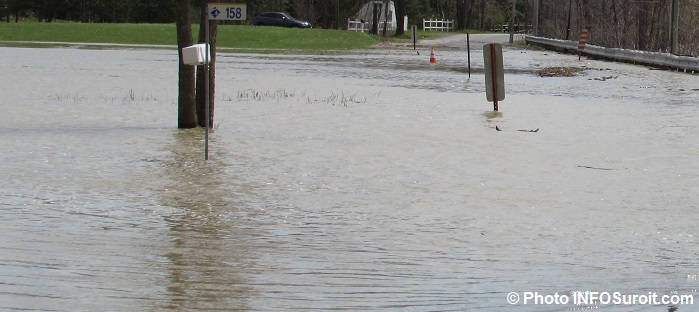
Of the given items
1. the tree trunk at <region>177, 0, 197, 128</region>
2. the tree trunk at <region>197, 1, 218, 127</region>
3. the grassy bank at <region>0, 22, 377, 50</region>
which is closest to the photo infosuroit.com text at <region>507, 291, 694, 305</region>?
the tree trunk at <region>197, 1, 218, 127</region>

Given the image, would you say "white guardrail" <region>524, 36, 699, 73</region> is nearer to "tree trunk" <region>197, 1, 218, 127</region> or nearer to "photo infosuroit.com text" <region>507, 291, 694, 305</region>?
"tree trunk" <region>197, 1, 218, 127</region>

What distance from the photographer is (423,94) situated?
88.1 feet

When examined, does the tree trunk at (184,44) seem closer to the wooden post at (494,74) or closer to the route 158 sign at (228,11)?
the route 158 sign at (228,11)

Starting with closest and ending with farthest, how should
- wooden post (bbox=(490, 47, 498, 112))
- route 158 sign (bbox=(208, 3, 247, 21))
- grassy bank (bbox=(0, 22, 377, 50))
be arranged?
route 158 sign (bbox=(208, 3, 247, 21)) < wooden post (bbox=(490, 47, 498, 112)) < grassy bank (bbox=(0, 22, 377, 50))

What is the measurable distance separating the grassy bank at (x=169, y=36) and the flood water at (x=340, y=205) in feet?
130

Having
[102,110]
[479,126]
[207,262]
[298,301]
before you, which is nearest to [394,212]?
[207,262]

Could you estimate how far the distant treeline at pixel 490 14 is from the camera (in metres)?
55.5

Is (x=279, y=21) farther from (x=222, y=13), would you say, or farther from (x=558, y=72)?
(x=222, y=13)

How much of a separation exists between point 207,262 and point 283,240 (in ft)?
3.37

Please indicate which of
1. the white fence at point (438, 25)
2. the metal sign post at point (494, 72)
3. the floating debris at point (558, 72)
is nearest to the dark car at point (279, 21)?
the white fence at point (438, 25)

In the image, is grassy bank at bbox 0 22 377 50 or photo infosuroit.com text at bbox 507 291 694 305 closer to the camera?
photo infosuroit.com text at bbox 507 291 694 305

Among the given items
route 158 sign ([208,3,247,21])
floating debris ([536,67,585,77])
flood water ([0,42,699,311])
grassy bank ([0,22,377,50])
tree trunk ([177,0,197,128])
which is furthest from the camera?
grassy bank ([0,22,377,50])

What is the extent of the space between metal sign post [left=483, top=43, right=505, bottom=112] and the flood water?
1.13 feet

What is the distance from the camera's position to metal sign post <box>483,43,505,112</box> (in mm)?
21406
